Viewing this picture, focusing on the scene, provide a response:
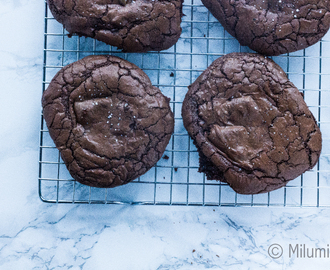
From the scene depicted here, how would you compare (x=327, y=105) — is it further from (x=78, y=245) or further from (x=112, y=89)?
(x=78, y=245)

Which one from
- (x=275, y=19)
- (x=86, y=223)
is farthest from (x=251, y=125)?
(x=86, y=223)

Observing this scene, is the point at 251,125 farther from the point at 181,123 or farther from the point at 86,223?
the point at 86,223

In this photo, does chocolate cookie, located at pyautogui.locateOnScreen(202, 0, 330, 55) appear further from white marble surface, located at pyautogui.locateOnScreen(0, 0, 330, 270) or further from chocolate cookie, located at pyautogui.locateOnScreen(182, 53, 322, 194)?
white marble surface, located at pyautogui.locateOnScreen(0, 0, 330, 270)

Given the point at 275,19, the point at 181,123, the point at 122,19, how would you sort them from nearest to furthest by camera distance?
the point at 122,19
the point at 275,19
the point at 181,123

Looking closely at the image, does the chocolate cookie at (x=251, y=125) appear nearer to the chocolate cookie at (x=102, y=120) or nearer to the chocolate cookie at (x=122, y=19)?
the chocolate cookie at (x=102, y=120)

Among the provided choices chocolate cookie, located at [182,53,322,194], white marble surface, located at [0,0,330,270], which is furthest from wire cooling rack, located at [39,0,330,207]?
chocolate cookie, located at [182,53,322,194]

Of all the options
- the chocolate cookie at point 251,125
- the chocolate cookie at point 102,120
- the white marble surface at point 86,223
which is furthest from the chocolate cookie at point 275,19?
the white marble surface at point 86,223

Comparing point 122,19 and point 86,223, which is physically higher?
point 122,19
